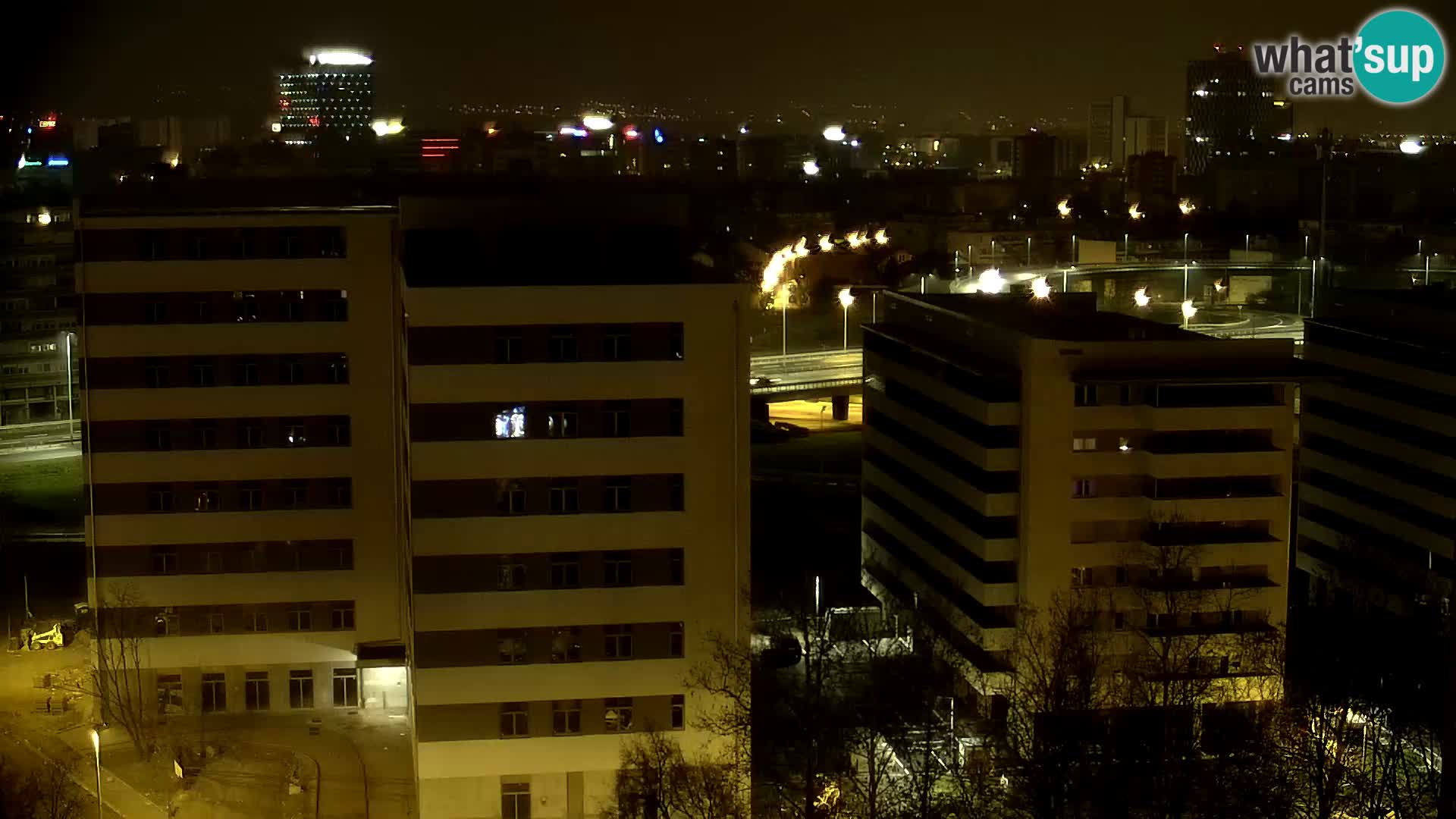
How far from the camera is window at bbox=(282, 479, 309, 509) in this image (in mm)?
8516

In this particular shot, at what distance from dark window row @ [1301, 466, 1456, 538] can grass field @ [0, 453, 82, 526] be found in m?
9.00

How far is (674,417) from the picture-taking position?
704 centimetres

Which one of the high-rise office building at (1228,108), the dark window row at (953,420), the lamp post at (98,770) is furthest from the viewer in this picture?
the high-rise office building at (1228,108)

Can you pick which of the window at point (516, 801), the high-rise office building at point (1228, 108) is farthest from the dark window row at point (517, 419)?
the high-rise office building at point (1228, 108)

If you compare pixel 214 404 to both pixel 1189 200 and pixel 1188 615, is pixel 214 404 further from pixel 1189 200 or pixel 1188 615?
pixel 1189 200

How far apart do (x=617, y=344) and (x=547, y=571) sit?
94 cm

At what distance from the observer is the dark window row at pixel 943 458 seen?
8.30 meters

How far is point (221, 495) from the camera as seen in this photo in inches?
334

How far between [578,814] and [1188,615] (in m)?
2.97

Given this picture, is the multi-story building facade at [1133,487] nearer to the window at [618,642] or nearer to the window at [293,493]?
the window at [618,642]

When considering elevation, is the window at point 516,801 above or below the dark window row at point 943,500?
below

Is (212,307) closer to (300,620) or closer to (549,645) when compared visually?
(300,620)

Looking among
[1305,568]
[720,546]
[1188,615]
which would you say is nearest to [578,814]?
[720,546]

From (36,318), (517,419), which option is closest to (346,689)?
(517,419)
